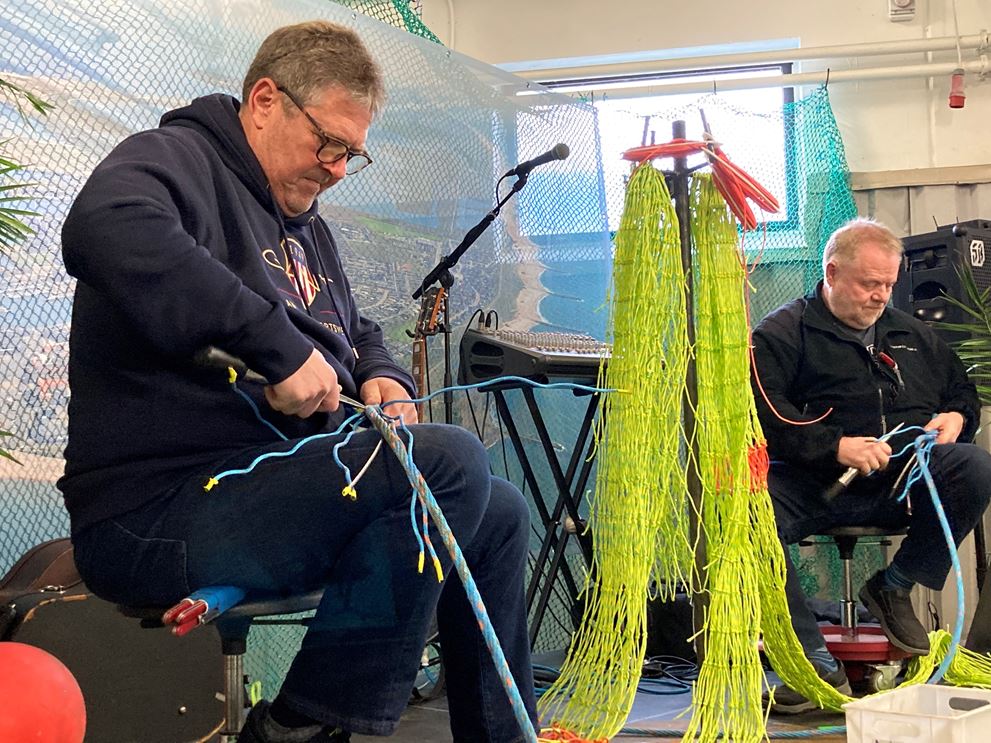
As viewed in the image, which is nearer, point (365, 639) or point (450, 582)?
point (365, 639)

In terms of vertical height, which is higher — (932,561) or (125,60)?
(125,60)

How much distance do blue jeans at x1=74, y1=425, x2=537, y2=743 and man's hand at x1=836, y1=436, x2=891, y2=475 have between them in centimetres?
163

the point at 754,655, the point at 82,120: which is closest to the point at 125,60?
the point at 82,120

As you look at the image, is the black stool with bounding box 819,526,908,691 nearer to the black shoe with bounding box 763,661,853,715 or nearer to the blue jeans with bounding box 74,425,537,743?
the black shoe with bounding box 763,661,853,715

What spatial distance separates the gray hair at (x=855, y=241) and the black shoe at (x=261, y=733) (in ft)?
7.04

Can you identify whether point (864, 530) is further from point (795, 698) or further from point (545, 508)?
point (545, 508)

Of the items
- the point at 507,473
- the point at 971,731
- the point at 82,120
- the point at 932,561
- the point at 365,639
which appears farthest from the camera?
the point at 507,473

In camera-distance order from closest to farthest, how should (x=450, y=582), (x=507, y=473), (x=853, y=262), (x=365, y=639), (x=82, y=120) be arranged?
(x=365, y=639)
(x=450, y=582)
(x=82, y=120)
(x=853, y=262)
(x=507, y=473)

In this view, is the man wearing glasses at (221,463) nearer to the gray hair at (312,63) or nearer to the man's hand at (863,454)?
the gray hair at (312,63)

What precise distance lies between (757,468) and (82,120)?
4.52 ft

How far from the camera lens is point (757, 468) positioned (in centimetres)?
199

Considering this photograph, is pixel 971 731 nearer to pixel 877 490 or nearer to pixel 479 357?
pixel 877 490

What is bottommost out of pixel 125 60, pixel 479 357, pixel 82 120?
pixel 479 357

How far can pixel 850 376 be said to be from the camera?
9.66ft
